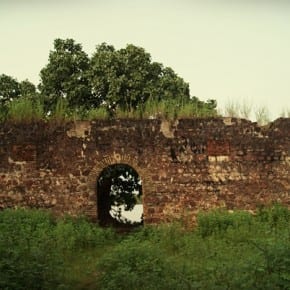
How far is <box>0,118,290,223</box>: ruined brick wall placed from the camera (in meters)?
10.9

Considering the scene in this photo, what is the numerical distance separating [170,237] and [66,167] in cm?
286

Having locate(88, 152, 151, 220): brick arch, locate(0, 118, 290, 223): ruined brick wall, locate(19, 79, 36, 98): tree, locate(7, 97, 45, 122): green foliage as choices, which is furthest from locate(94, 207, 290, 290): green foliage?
locate(19, 79, 36, 98): tree

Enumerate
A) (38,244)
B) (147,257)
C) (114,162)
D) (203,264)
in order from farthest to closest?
1. (114,162)
2. (38,244)
3. (203,264)
4. (147,257)

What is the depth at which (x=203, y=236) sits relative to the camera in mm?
9797

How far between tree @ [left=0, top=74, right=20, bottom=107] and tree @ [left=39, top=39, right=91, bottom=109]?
4.42ft

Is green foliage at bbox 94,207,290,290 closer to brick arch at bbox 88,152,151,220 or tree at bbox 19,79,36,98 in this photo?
brick arch at bbox 88,152,151,220

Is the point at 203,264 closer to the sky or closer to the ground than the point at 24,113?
closer to the ground

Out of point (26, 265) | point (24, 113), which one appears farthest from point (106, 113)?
point (26, 265)

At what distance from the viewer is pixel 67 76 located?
17.2 metres

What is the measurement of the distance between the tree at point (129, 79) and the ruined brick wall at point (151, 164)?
5.00 metres

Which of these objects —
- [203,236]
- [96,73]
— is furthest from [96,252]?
[96,73]

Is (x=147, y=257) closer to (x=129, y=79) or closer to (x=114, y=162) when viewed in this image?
(x=114, y=162)

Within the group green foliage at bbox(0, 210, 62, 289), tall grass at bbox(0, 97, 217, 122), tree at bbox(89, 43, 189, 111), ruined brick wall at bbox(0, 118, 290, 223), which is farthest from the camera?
tree at bbox(89, 43, 189, 111)

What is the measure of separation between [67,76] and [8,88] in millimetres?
2666
